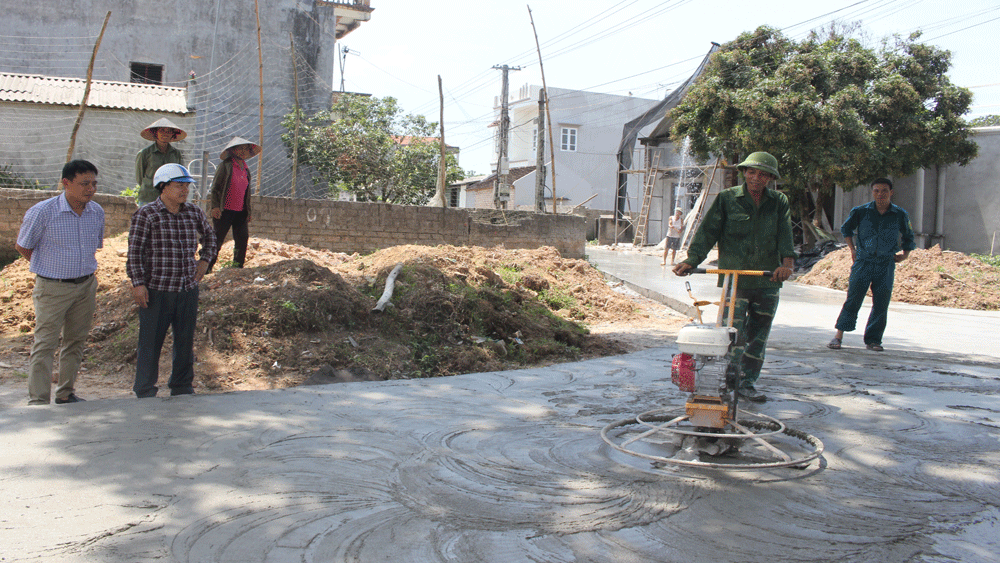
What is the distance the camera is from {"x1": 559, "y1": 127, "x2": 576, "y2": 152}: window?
142ft

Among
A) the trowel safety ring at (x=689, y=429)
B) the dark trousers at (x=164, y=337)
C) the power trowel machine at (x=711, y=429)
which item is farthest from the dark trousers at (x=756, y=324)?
the dark trousers at (x=164, y=337)

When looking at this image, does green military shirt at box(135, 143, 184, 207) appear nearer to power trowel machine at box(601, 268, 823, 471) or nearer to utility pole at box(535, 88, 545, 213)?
power trowel machine at box(601, 268, 823, 471)

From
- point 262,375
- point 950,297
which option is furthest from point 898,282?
point 262,375

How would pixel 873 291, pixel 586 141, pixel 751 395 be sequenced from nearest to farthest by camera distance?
pixel 751 395 → pixel 873 291 → pixel 586 141

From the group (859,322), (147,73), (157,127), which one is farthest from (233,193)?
(147,73)

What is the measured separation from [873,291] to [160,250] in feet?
21.7

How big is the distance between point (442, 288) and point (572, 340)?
148 cm

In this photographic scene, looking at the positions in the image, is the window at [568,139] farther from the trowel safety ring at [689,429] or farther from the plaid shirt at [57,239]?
the trowel safety ring at [689,429]

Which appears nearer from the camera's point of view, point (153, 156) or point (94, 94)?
point (153, 156)

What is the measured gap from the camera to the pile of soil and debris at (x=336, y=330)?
20.4ft

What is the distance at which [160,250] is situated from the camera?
16.1 ft

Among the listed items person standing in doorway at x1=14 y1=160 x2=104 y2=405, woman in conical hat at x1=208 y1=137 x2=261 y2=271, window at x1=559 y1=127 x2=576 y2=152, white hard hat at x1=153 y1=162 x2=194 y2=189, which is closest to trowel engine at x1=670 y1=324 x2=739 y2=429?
white hard hat at x1=153 y1=162 x2=194 y2=189

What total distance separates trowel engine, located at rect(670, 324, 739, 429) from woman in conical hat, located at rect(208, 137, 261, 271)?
5785mm

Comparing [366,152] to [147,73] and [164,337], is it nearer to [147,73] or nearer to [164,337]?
[147,73]
